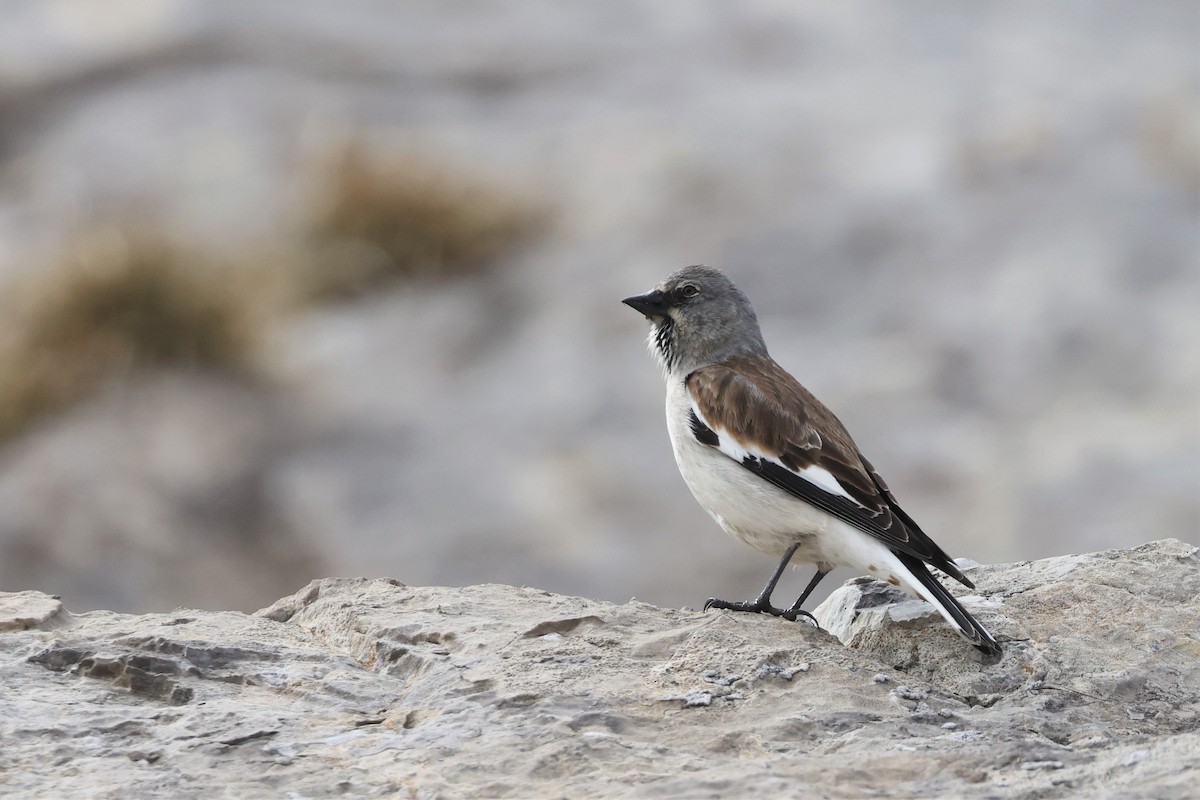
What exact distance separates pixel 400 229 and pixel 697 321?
9448 mm

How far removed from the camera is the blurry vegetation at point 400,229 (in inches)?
622

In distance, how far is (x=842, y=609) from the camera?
19.2 ft

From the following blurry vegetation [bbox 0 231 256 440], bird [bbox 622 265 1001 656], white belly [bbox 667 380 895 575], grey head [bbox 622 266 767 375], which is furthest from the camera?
blurry vegetation [bbox 0 231 256 440]

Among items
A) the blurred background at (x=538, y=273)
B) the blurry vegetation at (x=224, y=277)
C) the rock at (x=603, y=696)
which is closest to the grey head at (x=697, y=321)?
the rock at (x=603, y=696)

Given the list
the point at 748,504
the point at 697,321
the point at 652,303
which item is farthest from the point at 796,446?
the point at 652,303

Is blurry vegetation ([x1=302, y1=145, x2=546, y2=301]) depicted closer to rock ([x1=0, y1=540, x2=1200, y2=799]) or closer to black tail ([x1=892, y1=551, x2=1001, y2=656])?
rock ([x1=0, y1=540, x2=1200, y2=799])

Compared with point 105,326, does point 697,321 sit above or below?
below

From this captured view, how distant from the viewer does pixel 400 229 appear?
52.1 feet

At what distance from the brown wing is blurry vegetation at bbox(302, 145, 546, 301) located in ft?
31.3

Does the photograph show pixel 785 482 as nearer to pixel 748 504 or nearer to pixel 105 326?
pixel 748 504

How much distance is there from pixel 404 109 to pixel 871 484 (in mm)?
13079

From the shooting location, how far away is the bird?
5.53m

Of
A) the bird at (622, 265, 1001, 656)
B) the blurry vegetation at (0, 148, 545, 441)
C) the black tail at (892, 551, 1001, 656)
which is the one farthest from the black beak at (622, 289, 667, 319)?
the blurry vegetation at (0, 148, 545, 441)

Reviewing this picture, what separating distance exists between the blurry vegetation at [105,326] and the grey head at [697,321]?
8.96m
